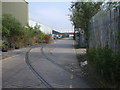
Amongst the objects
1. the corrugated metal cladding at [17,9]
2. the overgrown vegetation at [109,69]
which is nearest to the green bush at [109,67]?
the overgrown vegetation at [109,69]

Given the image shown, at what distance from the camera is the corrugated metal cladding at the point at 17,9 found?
122 feet

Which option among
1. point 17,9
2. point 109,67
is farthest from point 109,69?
point 17,9

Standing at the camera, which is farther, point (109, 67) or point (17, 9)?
point (17, 9)

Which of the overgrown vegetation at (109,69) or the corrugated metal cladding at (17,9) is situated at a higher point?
the corrugated metal cladding at (17,9)

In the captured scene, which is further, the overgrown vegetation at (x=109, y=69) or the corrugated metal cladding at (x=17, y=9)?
the corrugated metal cladding at (x=17, y=9)

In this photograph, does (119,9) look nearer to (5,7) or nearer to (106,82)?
Answer: (106,82)

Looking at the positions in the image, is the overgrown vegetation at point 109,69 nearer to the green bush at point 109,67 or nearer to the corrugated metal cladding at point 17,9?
the green bush at point 109,67

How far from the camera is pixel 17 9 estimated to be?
4147 cm

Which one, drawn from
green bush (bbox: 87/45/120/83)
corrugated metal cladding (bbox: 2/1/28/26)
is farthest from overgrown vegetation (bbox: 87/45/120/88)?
corrugated metal cladding (bbox: 2/1/28/26)

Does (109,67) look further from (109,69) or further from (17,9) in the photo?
(17,9)

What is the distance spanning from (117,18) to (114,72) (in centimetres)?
216

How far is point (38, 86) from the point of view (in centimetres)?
634

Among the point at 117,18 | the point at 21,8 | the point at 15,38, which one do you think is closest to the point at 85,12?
the point at 117,18

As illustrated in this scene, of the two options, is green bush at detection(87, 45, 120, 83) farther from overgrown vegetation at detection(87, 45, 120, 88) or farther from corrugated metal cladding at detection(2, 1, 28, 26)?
corrugated metal cladding at detection(2, 1, 28, 26)
